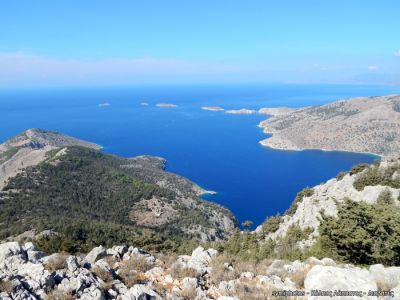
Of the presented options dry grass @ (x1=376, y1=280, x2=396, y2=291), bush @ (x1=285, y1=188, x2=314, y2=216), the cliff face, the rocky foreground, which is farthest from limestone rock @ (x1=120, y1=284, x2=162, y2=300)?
bush @ (x1=285, y1=188, x2=314, y2=216)

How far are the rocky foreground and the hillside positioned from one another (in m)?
52.4

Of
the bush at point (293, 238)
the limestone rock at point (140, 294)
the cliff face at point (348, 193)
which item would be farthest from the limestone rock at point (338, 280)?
the cliff face at point (348, 193)

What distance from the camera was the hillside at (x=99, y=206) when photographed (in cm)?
7716

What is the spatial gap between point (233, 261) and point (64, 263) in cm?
733

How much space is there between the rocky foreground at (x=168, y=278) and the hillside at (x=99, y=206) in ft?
172

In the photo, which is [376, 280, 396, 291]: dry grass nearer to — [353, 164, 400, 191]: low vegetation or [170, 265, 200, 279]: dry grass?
[170, 265, 200, 279]: dry grass

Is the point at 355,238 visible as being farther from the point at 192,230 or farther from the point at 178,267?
the point at 192,230

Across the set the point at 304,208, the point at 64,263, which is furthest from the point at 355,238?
the point at 304,208

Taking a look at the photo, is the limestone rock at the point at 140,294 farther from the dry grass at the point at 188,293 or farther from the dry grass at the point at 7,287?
the dry grass at the point at 7,287

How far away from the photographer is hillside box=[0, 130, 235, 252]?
253 feet

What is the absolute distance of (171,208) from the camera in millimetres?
113312

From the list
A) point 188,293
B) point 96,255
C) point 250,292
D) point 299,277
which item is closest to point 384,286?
point 299,277

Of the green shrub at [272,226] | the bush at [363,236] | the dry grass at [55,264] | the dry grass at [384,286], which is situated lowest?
the green shrub at [272,226]

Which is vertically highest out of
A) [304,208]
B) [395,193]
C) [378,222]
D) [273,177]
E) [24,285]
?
[24,285]
